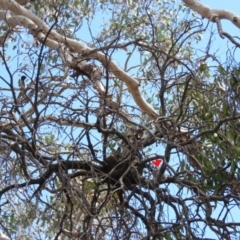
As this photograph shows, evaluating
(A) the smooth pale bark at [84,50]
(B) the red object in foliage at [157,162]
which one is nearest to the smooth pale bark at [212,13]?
(A) the smooth pale bark at [84,50]

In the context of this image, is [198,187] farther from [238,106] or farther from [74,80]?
[74,80]

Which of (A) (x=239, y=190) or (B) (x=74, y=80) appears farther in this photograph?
(B) (x=74, y=80)

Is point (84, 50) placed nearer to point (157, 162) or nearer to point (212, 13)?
point (212, 13)

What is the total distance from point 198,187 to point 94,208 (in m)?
0.55

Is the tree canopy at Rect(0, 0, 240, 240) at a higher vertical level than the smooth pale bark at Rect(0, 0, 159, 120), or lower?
lower

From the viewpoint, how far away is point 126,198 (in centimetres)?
336

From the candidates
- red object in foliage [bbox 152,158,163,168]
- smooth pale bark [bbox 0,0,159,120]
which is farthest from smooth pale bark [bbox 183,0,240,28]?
red object in foliage [bbox 152,158,163,168]

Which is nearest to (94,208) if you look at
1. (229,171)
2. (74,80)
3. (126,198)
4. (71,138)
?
(126,198)

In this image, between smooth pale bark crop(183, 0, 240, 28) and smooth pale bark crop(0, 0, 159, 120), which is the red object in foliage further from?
smooth pale bark crop(183, 0, 240, 28)

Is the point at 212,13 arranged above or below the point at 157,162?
above

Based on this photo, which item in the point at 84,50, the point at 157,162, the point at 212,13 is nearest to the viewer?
the point at 157,162

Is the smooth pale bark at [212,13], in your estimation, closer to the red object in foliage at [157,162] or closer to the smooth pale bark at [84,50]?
the smooth pale bark at [84,50]

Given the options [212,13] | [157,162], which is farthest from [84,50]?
[157,162]

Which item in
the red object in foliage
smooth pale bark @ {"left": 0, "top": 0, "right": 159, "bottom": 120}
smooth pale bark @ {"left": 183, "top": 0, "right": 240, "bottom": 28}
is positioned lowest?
the red object in foliage
